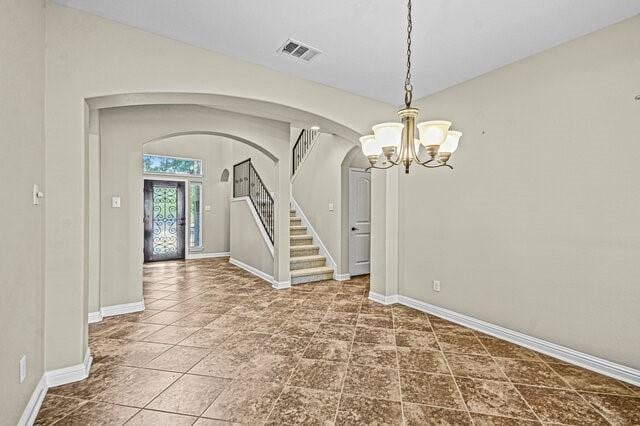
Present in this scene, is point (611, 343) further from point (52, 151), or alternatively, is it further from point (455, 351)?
point (52, 151)

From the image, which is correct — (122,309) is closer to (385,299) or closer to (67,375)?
(67,375)

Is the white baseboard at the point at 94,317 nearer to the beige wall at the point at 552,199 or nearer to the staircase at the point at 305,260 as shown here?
the staircase at the point at 305,260

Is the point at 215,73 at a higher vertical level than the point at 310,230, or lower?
higher

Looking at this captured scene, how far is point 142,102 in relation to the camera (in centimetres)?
290

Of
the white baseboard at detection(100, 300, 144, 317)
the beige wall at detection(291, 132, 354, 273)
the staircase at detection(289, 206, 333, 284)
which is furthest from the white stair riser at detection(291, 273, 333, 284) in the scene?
the white baseboard at detection(100, 300, 144, 317)

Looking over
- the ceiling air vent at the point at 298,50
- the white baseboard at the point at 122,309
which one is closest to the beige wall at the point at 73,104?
the ceiling air vent at the point at 298,50

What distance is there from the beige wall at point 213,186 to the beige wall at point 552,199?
6.56 m

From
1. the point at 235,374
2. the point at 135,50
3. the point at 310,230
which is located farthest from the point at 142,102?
the point at 310,230

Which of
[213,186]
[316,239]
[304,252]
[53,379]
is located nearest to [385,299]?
[304,252]

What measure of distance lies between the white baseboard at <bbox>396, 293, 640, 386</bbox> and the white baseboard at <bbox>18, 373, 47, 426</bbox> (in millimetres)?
3826

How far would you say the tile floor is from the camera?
6.49 feet

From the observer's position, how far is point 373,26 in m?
2.58

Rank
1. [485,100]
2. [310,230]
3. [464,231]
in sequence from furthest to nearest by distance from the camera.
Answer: [310,230], [464,231], [485,100]

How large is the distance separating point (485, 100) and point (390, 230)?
79.1 inches
